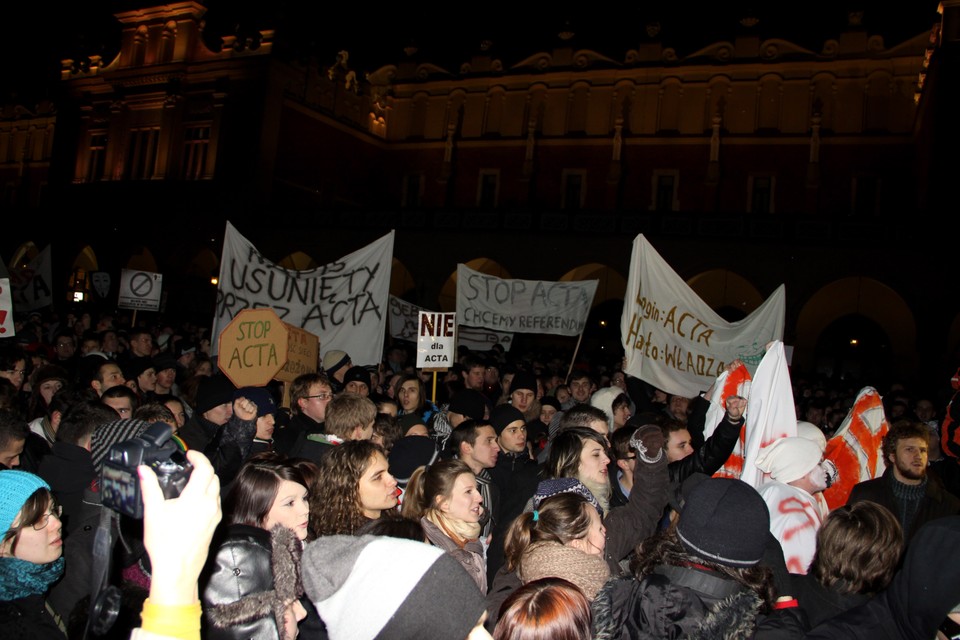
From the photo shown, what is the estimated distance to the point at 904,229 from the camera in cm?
2348

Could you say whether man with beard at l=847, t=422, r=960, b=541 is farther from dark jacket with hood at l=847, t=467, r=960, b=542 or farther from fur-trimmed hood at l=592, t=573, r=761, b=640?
fur-trimmed hood at l=592, t=573, r=761, b=640

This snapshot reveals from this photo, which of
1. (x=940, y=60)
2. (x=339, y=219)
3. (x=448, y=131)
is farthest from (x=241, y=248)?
(x=448, y=131)

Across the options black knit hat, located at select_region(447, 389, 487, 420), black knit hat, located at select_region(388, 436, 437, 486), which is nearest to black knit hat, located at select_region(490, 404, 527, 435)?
black knit hat, located at select_region(447, 389, 487, 420)

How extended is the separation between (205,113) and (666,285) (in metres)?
28.7

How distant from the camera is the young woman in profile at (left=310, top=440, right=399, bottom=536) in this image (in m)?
3.97

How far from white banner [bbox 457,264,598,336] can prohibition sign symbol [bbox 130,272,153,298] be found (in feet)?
18.9

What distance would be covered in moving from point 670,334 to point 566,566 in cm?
626

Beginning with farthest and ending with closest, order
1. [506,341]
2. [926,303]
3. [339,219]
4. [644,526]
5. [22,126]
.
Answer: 1. [22,126]
2. [339,219]
3. [926,303]
4. [506,341]
5. [644,526]

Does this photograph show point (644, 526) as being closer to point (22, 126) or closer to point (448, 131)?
point (448, 131)

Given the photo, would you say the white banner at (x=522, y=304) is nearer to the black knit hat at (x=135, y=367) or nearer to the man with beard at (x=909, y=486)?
the black knit hat at (x=135, y=367)

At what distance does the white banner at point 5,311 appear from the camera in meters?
9.68

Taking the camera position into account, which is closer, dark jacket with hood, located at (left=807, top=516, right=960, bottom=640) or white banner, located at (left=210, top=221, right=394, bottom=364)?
dark jacket with hood, located at (left=807, top=516, right=960, bottom=640)

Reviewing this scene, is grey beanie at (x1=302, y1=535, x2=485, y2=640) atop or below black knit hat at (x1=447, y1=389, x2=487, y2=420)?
below

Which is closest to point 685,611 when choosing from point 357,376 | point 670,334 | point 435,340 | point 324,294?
point 357,376
